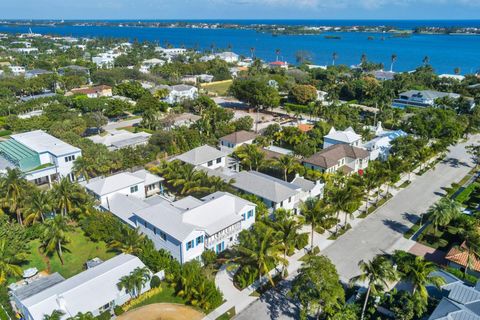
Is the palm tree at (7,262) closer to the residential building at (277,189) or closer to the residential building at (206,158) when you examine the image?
the residential building at (277,189)

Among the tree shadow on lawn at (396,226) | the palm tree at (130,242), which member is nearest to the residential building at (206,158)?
the palm tree at (130,242)

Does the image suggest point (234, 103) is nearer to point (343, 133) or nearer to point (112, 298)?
point (343, 133)

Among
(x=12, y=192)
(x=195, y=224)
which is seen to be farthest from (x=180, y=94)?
(x=195, y=224)

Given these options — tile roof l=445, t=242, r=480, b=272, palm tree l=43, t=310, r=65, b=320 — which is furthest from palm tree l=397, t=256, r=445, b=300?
palm tree l=43, t=310, r=65, b=320

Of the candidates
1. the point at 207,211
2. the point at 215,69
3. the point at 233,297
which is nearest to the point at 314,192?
the point at 207,211

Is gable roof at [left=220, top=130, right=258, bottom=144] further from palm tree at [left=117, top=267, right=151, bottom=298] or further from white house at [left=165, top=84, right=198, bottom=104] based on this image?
white house at [left=165, top=84, right=198, bottom=104]
